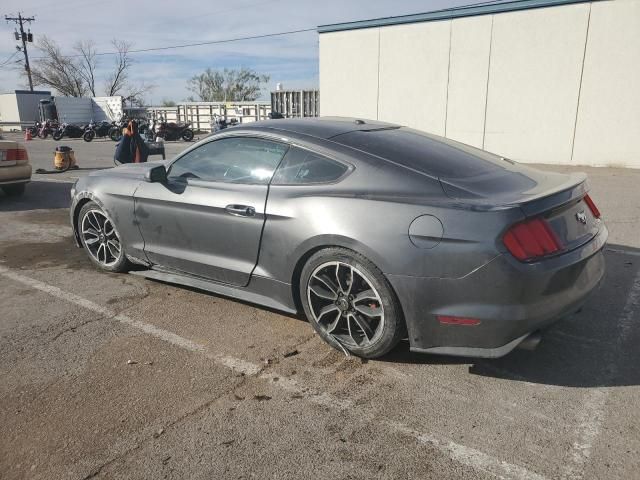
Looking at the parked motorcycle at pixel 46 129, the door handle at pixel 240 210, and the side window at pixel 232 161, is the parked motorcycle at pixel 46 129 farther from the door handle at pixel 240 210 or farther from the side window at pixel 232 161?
the door handle at pixel 240 210

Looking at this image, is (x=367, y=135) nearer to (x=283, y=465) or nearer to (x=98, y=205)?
(x=283, y=465)

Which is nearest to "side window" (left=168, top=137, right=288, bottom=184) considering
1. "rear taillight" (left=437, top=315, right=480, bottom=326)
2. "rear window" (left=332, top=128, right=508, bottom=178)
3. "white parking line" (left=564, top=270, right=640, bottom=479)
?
"rear window" (left=332, top=128, right=508, bottom=178)

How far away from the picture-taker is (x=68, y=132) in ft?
104

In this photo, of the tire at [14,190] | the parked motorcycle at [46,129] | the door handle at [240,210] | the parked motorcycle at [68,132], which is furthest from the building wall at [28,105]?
the door handle at [240,210]

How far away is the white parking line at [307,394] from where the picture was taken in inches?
91.2

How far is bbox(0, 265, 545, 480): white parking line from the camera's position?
2.32 metres

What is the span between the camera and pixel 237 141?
4012 mm

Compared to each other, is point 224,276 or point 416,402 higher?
point 224,276

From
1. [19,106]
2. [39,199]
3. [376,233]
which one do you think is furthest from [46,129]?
[376,233]

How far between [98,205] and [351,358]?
9.59 feet

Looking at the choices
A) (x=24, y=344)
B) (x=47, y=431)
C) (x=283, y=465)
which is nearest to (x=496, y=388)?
(x=283, y=465)

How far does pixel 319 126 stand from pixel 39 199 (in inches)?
303

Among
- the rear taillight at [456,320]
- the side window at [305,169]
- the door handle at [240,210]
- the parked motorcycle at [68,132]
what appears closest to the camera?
the rear taillight at [456,320]

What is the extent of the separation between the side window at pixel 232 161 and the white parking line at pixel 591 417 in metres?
2.44
